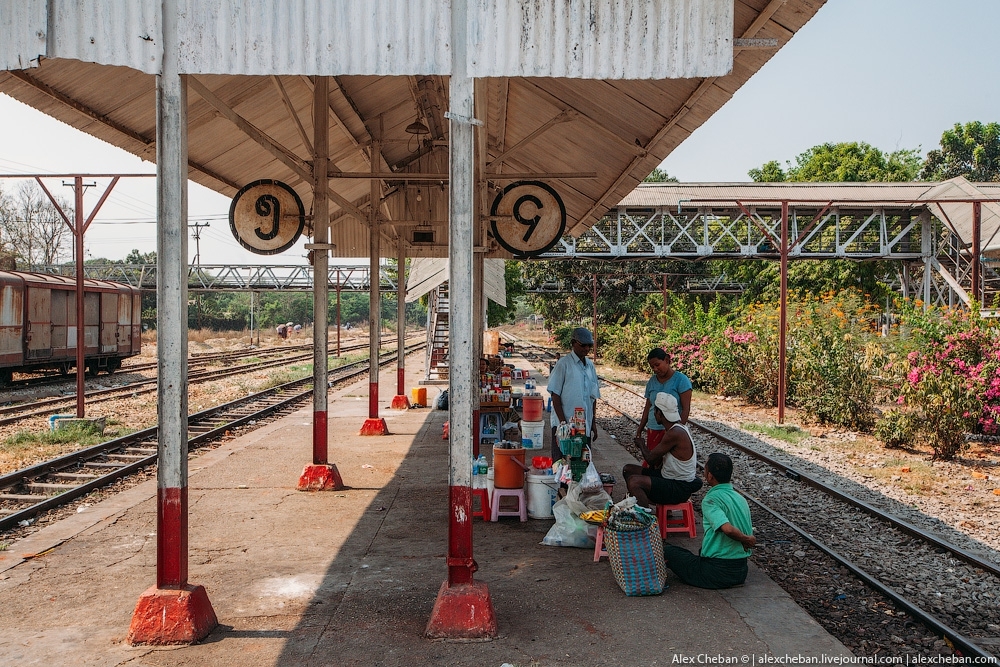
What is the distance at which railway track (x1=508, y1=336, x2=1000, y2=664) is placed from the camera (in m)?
5.23

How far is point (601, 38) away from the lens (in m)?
4.80

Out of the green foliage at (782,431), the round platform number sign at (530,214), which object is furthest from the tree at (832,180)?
the round platform number sign at (530,214)

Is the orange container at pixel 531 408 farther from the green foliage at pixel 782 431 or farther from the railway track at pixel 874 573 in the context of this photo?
the green foliage at pixel 782 431

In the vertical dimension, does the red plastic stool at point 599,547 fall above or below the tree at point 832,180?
below

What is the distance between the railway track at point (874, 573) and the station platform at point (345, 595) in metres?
0.57

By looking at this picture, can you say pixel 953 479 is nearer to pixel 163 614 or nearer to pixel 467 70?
pixel 467 70

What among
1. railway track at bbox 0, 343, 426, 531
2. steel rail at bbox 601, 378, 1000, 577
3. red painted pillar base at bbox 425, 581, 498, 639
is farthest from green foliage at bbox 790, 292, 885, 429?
red painted pillar base at bbox 425, 581, 498, 639

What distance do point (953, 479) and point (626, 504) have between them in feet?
22.2

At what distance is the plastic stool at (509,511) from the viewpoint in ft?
24.5

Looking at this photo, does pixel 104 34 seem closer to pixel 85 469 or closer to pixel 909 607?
pixel 909 607

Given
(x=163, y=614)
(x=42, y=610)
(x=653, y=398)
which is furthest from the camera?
(x=653, y=398)

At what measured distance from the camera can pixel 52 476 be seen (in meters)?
9.71

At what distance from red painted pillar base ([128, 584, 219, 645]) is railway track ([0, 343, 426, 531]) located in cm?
368

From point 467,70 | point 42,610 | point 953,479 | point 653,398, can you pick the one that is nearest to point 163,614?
point 42,610
